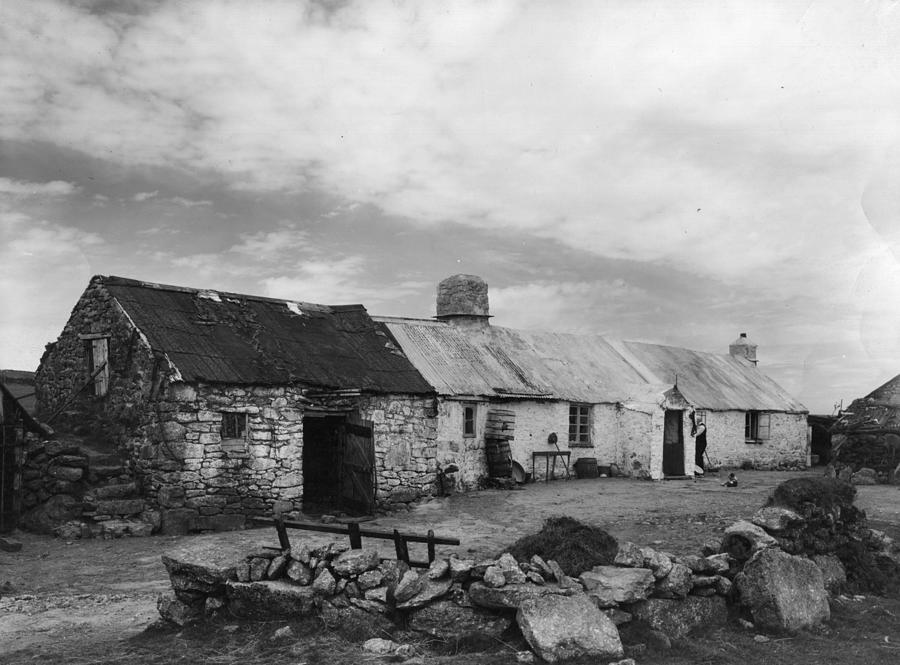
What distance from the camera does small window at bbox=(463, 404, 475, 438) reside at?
901 inches

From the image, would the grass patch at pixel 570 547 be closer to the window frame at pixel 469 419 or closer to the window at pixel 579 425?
the window frame at pixel 469 419

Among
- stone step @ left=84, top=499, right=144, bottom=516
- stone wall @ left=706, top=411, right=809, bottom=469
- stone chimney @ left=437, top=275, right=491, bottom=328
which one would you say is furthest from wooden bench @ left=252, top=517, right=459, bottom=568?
stone wall @ left=706, top=411, right=809, bottom=469

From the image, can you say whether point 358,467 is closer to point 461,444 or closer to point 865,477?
point 461,444

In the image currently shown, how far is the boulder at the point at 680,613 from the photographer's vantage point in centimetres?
882

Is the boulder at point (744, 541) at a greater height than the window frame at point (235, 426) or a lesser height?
lesser

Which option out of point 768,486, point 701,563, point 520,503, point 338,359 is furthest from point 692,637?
point 768,486

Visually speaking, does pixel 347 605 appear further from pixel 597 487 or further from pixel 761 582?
pixel 597 487

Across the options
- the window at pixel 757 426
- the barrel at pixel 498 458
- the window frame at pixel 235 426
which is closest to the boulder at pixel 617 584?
the window frame at pixel 235 426

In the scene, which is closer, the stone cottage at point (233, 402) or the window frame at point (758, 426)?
the stone cottage at point (233, 402)

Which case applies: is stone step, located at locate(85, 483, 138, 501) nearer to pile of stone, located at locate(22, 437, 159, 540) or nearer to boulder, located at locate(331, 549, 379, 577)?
pile of stone, located at locate(22, 437, 159, 540)

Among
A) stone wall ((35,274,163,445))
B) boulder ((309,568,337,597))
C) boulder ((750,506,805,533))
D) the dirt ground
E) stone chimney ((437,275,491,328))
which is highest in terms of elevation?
stone chimney ((437,275,491,328))

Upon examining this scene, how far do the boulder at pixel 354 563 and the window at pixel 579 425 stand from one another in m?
18.0

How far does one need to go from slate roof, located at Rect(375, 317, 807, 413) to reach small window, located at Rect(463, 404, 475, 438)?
0.53 m

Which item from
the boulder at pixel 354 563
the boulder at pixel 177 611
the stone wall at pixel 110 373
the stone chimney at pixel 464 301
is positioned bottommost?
the boulder at pixel 177 611
